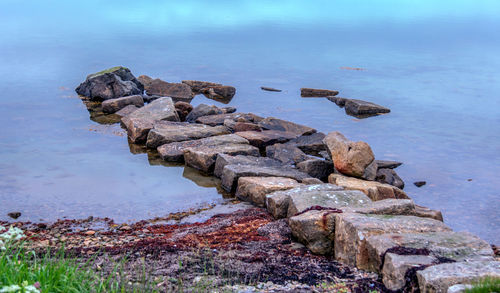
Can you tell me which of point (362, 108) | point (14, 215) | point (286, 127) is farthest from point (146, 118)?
point (362, 108)

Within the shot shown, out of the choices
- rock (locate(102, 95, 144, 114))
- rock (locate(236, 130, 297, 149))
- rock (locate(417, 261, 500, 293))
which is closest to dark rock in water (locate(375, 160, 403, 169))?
rock (locate(236, 130, 297, 149))

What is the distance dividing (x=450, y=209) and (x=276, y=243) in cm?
417

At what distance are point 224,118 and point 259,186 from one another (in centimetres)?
543

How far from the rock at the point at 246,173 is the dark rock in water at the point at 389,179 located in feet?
4.90

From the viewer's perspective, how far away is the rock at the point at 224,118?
564 inches

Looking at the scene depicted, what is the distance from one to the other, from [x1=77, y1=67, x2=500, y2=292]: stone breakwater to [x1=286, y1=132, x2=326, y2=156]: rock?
0.02 metres

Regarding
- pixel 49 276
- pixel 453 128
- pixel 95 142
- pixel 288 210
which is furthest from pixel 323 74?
pixel 49 276

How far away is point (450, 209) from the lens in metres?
9.99

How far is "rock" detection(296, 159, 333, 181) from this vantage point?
10.8m

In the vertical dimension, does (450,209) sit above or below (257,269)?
below

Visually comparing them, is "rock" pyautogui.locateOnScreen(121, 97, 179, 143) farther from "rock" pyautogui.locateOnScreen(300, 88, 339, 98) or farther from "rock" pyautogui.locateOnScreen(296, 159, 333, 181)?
"rock" pyautogui.locateOnScreen(300, 88, 339, 98)

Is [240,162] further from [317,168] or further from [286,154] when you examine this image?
[317,168]

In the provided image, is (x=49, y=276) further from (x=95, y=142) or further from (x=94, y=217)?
(x=95, y=142)

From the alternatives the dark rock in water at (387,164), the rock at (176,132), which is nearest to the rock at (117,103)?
the rock at (176,132)
